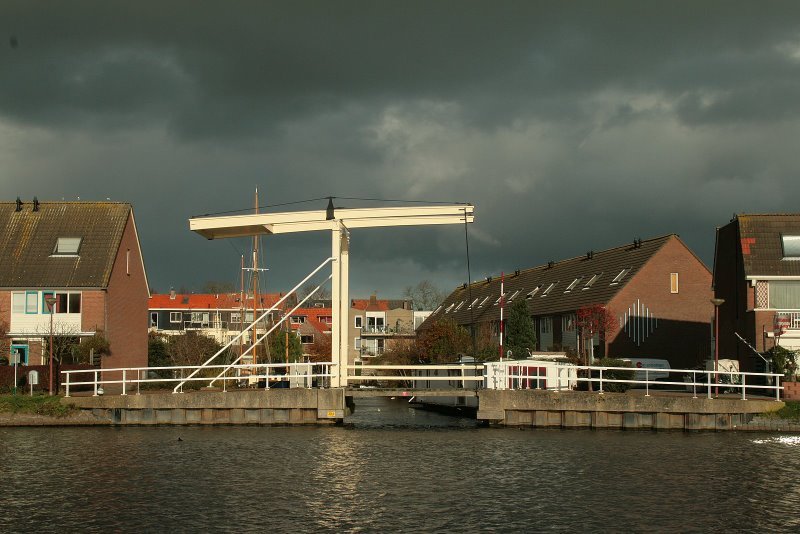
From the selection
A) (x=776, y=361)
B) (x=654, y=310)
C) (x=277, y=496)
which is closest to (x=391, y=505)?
(x=277, y=496)

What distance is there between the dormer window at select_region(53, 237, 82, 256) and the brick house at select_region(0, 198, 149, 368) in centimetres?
5

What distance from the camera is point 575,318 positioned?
61562 millimetres

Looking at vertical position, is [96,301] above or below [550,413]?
above

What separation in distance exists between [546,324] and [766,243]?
22839mm

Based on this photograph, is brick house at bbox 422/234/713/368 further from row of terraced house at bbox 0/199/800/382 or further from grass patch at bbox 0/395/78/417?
grass patch at bbox 0/395/78/417

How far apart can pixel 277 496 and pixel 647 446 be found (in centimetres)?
1341

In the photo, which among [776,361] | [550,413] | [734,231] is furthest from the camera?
[734,231]

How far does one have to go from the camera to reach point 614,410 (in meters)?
33.7

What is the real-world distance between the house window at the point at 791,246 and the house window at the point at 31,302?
119 ft

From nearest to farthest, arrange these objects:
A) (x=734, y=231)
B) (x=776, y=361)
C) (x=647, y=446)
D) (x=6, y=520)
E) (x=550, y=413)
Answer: (x=6, y=520)
(x=647, y=446)
(x=550, y=413)
(x=776, y=361)
(x=734, y=231)

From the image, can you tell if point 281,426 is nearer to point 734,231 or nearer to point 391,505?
point 391,505

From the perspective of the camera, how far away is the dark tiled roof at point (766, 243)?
45062 mm

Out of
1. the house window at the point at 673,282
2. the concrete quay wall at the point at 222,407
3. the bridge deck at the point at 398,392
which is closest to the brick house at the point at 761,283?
the house window at the point at 673,282

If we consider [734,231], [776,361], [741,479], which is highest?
[734,231]
